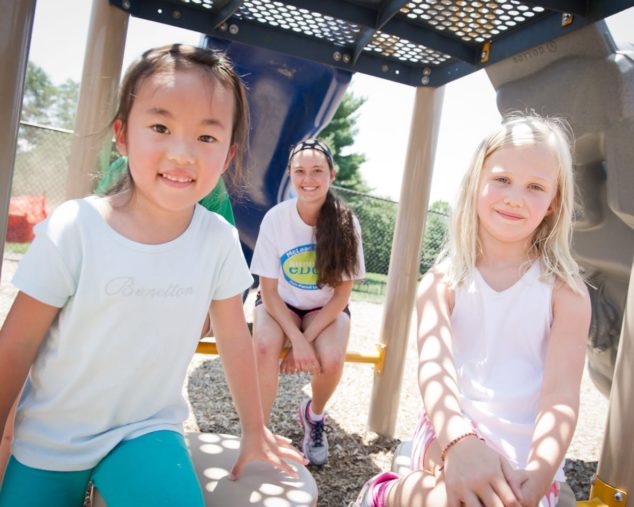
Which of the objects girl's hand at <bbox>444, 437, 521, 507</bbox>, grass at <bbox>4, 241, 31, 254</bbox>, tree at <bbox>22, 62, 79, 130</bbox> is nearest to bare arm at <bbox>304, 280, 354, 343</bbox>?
girl's hand at <bbox>444, 437, 521, 507</bbox>

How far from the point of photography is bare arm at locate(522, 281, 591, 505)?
1329 millimetres

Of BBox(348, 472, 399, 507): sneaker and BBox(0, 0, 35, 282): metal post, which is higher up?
BBox(0, 0, 35, 282): metal post

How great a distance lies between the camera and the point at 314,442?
300 cm

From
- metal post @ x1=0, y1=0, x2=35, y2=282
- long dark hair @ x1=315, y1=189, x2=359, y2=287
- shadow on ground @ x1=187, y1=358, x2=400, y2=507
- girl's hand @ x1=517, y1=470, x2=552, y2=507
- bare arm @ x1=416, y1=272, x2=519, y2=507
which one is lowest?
shadow on ground @ x1=187, y1=358, x2=400, y2=507

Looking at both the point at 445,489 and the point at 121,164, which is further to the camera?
the point at 121,164

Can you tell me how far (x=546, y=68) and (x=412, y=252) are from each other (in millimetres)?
1224

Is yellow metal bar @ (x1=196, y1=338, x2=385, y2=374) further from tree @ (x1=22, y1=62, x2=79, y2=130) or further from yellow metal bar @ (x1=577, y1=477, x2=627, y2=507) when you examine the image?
tree @ (x1=22, y1=62, x2=79, y2=130)

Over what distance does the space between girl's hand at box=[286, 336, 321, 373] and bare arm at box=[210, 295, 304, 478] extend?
1.13 m

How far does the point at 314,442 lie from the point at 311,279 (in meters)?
0.90

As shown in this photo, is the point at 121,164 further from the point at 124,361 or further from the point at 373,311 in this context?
the point at 373,311

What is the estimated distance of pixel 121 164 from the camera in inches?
89.4

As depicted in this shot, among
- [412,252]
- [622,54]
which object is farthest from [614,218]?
[412,252]

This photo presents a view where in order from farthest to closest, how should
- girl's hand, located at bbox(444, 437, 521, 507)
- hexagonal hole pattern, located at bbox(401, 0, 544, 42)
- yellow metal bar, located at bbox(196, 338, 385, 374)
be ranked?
yellow metal bar, located at bbox(196, 338, 385, 374), hexagonal hole pattern, located at bbox(401, 0, 544, 42), girl's hand, located at bbox(444, 437, 521, 507)

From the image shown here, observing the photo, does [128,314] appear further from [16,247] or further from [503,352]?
[16,247]
